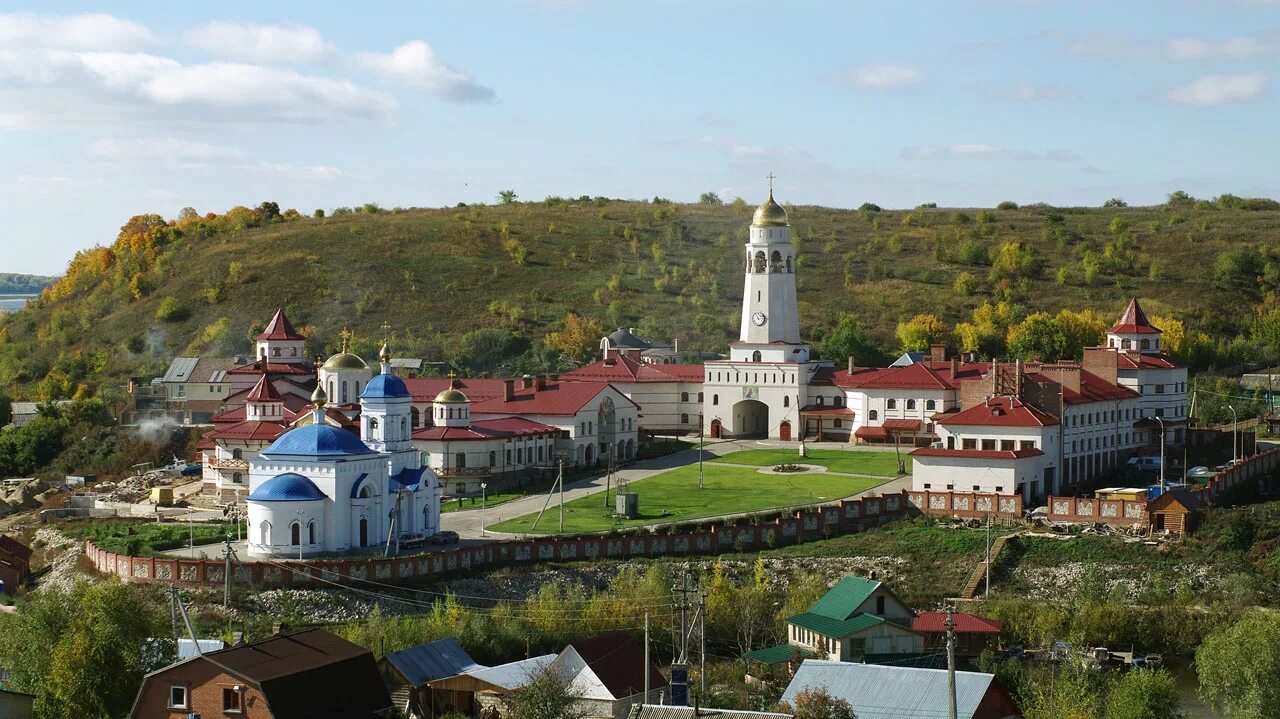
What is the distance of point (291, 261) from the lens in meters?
114

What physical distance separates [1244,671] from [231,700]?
65.3ft

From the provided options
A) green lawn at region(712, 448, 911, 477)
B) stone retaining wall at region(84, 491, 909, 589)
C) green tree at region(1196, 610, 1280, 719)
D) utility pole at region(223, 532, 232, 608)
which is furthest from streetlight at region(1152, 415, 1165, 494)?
utility pole at region(223, 532, 232, 608)

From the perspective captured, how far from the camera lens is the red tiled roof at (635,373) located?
78.2 m

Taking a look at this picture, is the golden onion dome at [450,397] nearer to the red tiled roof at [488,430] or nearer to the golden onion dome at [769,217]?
the red tiled roof at [488,430]

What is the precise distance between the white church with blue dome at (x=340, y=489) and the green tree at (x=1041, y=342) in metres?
38.2

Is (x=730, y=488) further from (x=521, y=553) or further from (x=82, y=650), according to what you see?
(x=82, y=650)

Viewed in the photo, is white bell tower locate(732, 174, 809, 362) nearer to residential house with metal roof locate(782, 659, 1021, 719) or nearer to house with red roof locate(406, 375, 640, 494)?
house with red roof locate(406, 375, 640, 494)

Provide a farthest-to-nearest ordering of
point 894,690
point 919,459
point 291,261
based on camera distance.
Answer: point 291,261 → point 919,459 → point 894,690

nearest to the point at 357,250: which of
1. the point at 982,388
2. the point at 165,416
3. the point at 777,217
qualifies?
the point at 165,416

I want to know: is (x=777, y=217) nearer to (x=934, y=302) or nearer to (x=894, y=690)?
(x=934, y=302)

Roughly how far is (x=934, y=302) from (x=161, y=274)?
47.4m

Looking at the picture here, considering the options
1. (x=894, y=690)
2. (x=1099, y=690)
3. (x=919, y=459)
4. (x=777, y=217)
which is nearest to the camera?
(x=894, y=690)

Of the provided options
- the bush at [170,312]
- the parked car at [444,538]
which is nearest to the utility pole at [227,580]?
the parked car at [444,538]

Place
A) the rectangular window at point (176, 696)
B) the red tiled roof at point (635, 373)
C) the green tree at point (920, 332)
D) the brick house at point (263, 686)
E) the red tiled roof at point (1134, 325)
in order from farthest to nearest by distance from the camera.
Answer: the green tree at point (920, 332)
the red tiled roof at point (635, 373)
the red tiled roof at point (1134, 325)
the rectangular window at point (176, 696)
the brick house at point (263, 686)
